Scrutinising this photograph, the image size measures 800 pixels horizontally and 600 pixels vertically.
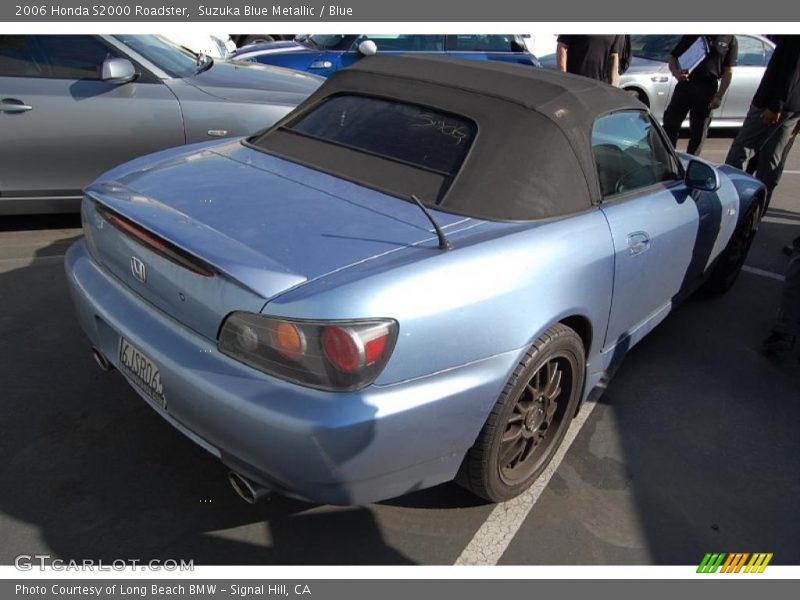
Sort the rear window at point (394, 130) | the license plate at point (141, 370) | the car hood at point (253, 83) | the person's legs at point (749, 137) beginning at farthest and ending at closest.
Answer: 1. the person's legs at point (749, 137)
2. the car hood at point (253, 83)
3. the rear window at point (394, 130)
4. the license plate at point (141, 370)

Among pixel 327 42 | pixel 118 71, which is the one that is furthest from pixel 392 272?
pixel 327 42

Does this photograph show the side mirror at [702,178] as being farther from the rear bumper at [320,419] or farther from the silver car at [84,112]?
the silver car at [84,112]

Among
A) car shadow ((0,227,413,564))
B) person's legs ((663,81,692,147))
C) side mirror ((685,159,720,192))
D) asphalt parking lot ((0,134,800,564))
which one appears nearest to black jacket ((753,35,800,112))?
person's legs ((663,81,692,147))

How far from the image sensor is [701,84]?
6.21m

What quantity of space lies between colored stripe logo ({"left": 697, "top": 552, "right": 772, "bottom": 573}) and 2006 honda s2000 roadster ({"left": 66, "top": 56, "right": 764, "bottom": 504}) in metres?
0.68

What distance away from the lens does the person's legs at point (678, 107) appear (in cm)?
632

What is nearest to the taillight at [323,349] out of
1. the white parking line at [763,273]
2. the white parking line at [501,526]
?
the white parking line at [501,526]

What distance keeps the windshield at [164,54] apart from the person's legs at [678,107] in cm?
454

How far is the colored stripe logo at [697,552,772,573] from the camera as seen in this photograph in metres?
2.31

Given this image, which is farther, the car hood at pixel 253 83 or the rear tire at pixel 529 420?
the car hood at pixel 253 83

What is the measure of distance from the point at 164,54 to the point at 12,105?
1.22 meters

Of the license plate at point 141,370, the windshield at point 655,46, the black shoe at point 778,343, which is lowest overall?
the black shoe at point 778,343

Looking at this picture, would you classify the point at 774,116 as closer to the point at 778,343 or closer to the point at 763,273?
the point at 763,273

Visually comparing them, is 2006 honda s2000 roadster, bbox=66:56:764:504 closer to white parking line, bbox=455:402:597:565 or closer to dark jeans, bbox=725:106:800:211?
white parking line, bbox=455:402:597:565
